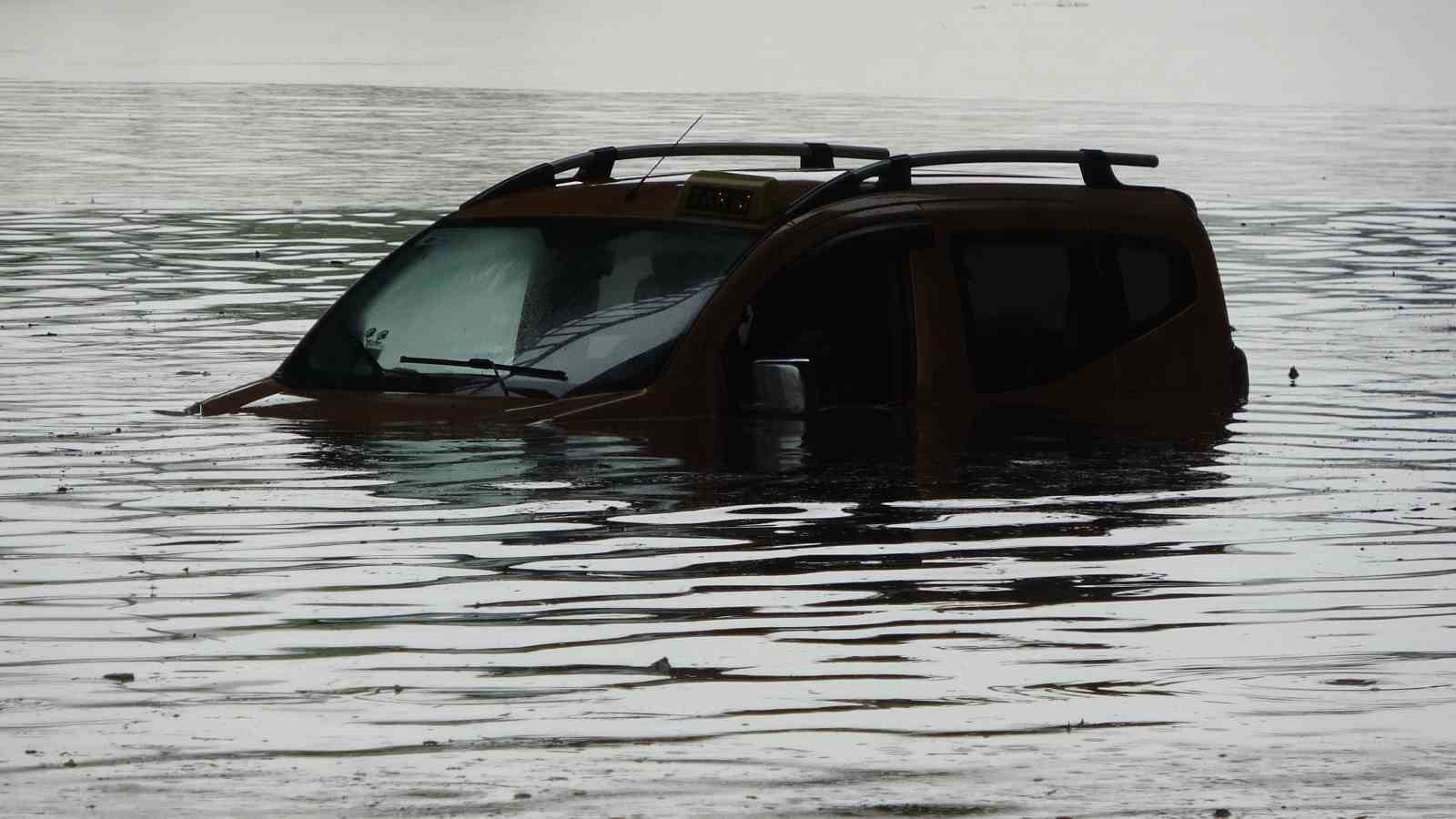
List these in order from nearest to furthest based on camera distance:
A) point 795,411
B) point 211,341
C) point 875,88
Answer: point 795,411
point 211,341
point 875,88

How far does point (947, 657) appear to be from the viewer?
7824 mm

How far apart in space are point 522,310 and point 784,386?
1.16 m

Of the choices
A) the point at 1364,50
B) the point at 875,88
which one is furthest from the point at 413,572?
the point at 1364,50

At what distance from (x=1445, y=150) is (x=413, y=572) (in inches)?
1545

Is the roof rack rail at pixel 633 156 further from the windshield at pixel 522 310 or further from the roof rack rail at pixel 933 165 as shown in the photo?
the roof rack rail at pixel 933 165

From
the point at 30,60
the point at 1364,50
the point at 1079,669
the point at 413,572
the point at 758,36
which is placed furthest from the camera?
the point at 758,36

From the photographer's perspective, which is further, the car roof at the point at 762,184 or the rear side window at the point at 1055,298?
the rear side window at the point at 1055,298

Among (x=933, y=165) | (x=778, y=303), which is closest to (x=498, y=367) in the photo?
(x=778, y=303)

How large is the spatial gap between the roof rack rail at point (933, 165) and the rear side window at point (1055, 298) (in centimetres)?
30

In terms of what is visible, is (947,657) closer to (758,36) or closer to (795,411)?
(795,411)

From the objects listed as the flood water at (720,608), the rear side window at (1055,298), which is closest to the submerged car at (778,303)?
the rear side window at (1055,298)

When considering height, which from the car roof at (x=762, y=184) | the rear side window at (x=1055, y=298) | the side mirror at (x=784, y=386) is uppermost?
the car roof at (x=762, y=184)

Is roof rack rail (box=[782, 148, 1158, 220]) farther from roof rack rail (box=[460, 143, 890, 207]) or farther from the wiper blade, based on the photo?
the wiper blade

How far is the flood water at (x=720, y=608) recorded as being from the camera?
21.6 ft
